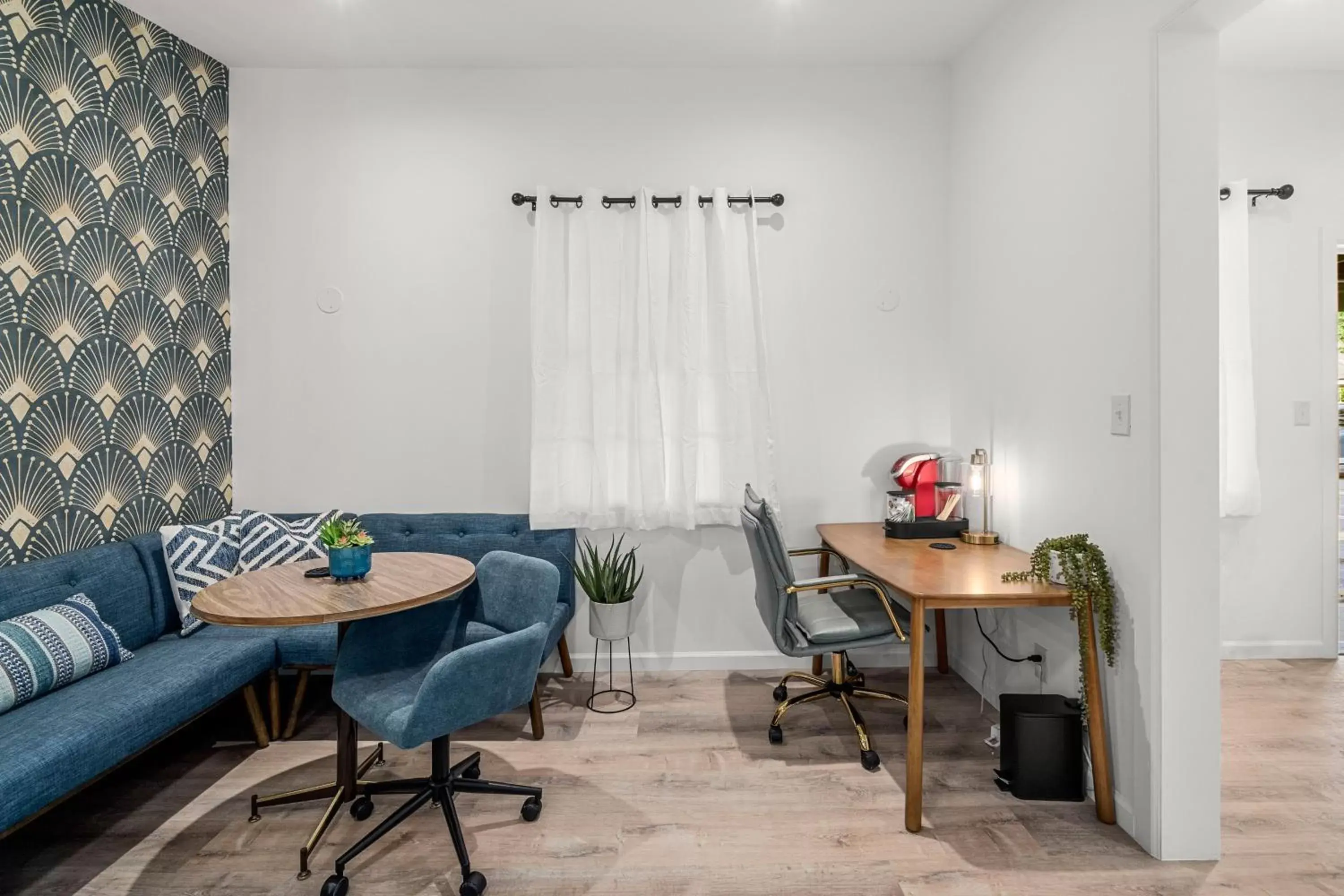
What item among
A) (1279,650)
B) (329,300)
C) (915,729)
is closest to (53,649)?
(329,300)

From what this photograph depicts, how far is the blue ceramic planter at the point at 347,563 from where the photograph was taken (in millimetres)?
2248

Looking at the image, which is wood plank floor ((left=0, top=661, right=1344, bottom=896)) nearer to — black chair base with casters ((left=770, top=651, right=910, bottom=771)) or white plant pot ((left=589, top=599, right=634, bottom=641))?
black chair base with casters ((left=770, top=651, right=910, bottom=771))

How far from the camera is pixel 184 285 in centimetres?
328

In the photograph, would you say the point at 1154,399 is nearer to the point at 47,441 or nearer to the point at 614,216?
the point at 614,216

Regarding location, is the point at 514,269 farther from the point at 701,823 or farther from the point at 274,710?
the point at 701,823

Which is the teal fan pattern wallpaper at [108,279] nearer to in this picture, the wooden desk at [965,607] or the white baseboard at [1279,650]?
the wooden desk at [965,607]

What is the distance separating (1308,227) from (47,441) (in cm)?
558

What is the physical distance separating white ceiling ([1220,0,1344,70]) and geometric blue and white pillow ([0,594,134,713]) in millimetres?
4763

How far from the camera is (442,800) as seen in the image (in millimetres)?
2129

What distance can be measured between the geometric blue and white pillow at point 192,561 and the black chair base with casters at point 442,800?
1165 mm

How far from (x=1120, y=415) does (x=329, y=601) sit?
7.87 feet

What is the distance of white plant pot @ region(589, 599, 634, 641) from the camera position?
3219mm

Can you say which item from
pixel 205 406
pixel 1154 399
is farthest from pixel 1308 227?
pixel 205 406

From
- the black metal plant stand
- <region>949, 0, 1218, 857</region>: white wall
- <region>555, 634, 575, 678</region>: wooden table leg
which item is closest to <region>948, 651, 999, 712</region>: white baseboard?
<region>949, 0, 1218, 857</region>: white wall
